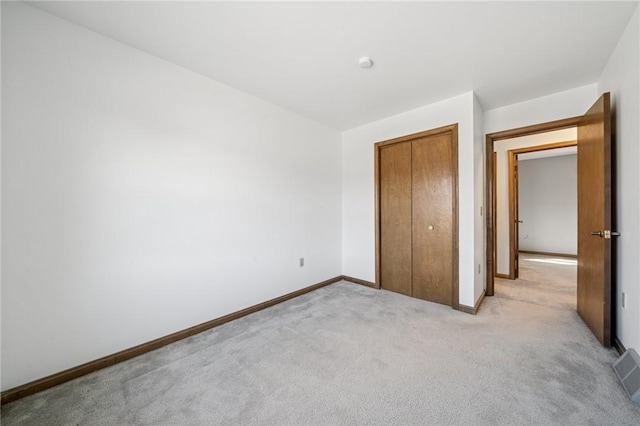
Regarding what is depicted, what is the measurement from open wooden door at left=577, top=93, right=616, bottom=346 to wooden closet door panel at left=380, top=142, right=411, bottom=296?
1.62 metres

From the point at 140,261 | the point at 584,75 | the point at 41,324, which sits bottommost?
the point at 41,324

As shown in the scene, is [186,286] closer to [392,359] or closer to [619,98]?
[392,359]

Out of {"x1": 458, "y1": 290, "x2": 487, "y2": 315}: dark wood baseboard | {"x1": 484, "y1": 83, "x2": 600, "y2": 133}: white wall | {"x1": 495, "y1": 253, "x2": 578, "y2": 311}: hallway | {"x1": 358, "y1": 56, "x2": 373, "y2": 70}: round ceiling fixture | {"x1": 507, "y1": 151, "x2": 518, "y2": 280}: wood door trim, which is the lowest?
{"x1": 495, "y1": 253, "x2": 578, "y2": 311}: hallway

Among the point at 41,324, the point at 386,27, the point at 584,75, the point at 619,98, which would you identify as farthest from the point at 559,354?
the point at 41,324

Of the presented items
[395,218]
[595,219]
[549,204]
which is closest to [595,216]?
[595,219]

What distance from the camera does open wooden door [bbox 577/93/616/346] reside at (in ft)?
6.37

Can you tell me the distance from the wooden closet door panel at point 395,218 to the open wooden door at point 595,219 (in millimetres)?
1625

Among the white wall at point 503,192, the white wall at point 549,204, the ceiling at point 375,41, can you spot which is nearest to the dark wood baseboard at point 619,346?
the white wall at point 503,192

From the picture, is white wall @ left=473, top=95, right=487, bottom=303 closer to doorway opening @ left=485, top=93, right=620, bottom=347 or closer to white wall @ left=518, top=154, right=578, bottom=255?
doorway opening @ left=485, top=93, right=620, bottom=347

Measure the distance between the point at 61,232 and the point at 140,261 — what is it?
0.51m

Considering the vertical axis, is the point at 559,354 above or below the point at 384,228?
below

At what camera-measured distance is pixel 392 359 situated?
1.87 m

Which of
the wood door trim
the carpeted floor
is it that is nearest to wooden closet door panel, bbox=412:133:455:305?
the carpeted floor

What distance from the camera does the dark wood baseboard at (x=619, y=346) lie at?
183 cm
